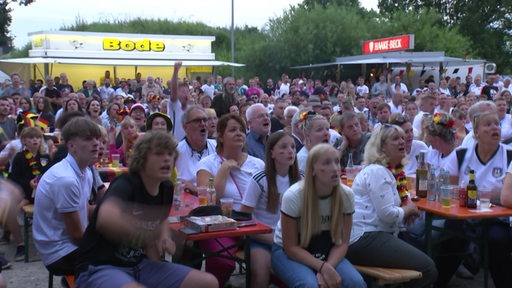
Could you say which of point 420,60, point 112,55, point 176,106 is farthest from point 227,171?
point 112,55

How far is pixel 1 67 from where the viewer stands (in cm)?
2873

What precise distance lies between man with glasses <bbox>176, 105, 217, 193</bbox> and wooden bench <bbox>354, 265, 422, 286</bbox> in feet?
6.83

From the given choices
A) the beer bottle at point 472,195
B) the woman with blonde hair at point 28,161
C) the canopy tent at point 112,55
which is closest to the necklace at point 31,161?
the woman with blonde hair at point 28,161

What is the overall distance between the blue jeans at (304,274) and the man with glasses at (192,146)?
1.81 meters

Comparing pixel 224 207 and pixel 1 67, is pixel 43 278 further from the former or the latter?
pixel 1 67

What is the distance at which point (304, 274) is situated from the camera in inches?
147

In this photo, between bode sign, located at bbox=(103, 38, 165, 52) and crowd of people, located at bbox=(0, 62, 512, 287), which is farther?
bode sign, located at bbox=(103, 38, 165, 52)

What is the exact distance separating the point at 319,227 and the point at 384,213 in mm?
581

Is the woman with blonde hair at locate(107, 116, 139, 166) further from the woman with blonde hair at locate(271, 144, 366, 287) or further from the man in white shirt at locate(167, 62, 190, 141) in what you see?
the woman with blonde hair at locate(271, 144, 366, 287)

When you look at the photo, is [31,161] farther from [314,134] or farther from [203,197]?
[314,134]

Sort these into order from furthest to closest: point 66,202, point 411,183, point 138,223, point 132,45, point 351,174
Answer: point 132,45, point 351,174, point 411,183, point 66,202, point 138,223

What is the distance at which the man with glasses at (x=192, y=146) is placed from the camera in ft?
18.2

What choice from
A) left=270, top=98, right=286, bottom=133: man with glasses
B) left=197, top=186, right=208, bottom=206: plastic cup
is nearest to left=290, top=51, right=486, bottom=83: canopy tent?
left=270, top=98, right=286, bottom=133: man with glasses

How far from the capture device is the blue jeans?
3.71 m
